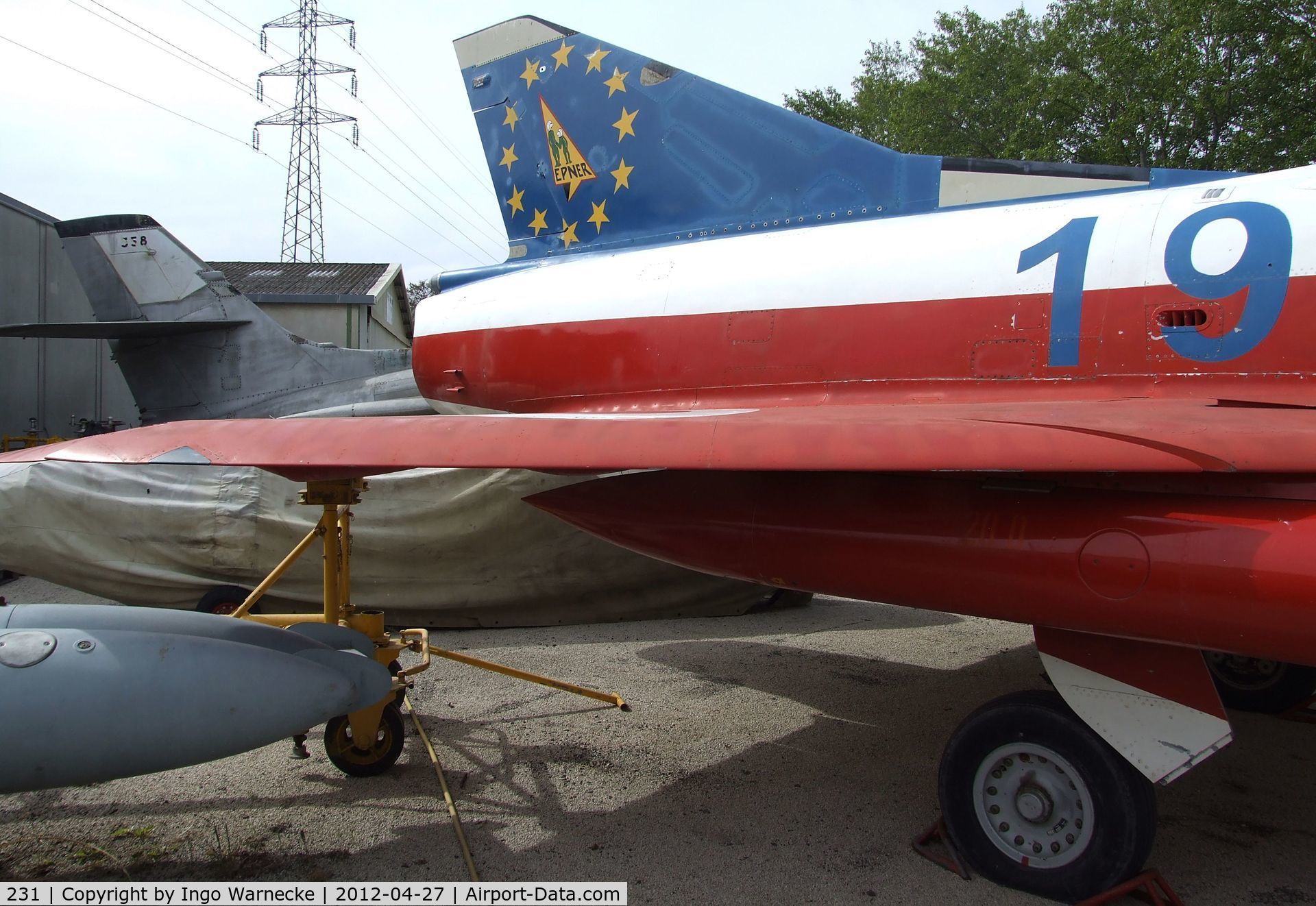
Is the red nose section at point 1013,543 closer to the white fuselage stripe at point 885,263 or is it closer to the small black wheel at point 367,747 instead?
the white fuselage stripe at point 885,263

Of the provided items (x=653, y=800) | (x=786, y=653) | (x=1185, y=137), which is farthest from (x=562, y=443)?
(x=1185, y=137)

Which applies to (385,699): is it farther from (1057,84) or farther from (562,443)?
(1057,84)

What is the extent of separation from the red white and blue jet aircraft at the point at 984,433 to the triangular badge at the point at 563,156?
0.84 metres

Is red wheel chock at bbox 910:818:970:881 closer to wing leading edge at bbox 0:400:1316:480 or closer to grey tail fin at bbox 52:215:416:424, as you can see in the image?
wing leading edge at bbox 0:400:1316:480

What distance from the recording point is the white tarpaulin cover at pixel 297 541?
19.6 feet

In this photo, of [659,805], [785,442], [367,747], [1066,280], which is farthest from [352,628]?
[1066,280]

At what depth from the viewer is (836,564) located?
2980mm

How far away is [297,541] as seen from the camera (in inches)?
A: 232

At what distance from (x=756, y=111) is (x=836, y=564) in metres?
2.53

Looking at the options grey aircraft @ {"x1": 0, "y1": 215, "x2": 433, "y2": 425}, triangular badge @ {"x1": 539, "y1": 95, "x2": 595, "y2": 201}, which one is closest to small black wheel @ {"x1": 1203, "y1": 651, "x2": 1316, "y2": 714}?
triangular badge @ {"x1": 539, "y1": 95, "x2": 595, "y2": 201}

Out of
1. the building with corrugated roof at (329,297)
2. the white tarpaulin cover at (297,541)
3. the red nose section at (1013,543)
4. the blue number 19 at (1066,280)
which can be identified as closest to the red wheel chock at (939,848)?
the red nose section at (1013,543)

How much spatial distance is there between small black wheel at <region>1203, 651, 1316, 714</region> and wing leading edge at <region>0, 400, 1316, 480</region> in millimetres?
2499

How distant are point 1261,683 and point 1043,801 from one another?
261 centimetres

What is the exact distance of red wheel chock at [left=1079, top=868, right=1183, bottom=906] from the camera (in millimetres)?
2574
